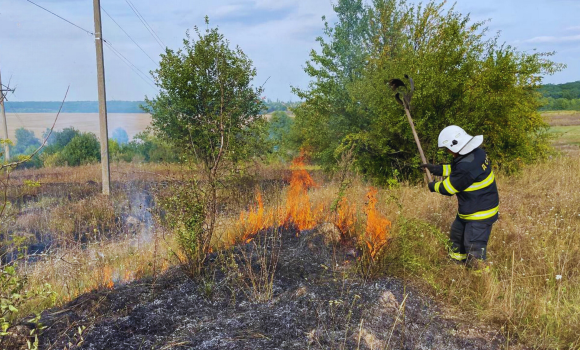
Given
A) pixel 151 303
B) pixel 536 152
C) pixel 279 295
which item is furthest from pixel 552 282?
pixel 536 152

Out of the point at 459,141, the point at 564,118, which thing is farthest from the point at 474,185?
the point at 564,118

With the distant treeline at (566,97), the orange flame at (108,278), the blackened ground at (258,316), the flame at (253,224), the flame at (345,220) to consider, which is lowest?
the orange flame at (108,278)

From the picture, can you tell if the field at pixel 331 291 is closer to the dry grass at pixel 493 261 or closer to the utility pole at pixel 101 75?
the dry grass at pixel 493 261

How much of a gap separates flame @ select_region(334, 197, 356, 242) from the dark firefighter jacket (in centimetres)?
151

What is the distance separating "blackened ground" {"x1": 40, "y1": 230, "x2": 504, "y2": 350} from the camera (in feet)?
10.6

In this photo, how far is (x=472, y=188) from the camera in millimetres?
4617

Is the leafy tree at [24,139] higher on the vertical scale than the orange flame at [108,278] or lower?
higher

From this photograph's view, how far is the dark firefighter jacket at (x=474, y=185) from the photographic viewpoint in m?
4.52

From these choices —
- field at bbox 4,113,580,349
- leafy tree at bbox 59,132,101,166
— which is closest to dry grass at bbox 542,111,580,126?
field at bbox 4,113,580,349

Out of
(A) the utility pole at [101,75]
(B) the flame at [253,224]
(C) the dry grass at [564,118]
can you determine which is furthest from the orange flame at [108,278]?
(C) the dry grass at [564,118]

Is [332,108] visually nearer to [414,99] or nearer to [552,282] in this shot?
[414,99]

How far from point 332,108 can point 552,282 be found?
30.9 ft

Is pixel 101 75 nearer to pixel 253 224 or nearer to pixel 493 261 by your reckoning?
pixel 253 224

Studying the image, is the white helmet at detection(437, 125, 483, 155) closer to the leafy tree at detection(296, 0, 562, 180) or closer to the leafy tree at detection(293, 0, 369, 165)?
the leafy tree at detection(296, 0, 562, 180)
